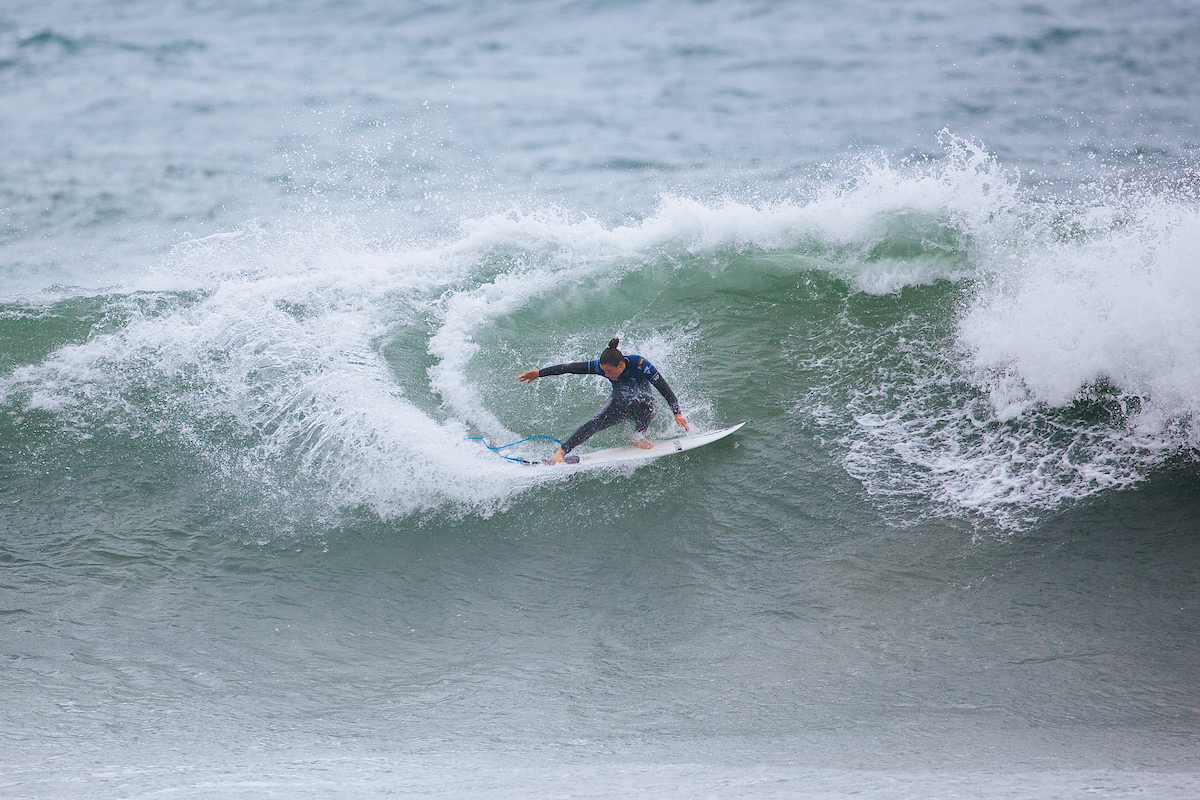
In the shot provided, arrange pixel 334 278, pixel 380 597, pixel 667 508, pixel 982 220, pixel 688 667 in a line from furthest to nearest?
1. pixel 334 278
2. pixel 982 220
3. pixel 667 508
4. pixel 380 597
5. pixel 688 667

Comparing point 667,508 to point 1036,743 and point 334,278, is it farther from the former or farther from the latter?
point 334,278

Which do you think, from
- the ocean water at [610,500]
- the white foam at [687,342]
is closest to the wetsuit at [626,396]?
the ocean water at [610,500]

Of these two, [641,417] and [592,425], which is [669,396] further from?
[592,425]

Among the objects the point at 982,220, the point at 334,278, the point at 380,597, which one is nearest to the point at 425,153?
the point at 334,278

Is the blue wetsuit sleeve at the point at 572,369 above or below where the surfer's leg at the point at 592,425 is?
above

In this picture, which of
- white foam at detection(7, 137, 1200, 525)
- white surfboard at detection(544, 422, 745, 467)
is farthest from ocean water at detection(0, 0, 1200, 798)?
white surfboard at detection(544, 422, 745, 467)

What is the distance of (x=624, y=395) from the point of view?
275 inches

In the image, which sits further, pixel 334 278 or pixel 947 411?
pixel 334 278

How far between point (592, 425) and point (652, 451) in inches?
20.6

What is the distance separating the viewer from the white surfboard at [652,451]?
7.03 m

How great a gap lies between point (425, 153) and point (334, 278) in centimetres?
638

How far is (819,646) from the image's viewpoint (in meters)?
5.43

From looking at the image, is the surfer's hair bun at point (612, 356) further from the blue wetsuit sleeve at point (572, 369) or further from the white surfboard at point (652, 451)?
the white surfboard at point (652, 451)

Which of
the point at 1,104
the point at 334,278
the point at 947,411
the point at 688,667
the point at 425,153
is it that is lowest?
the point at 688,667
